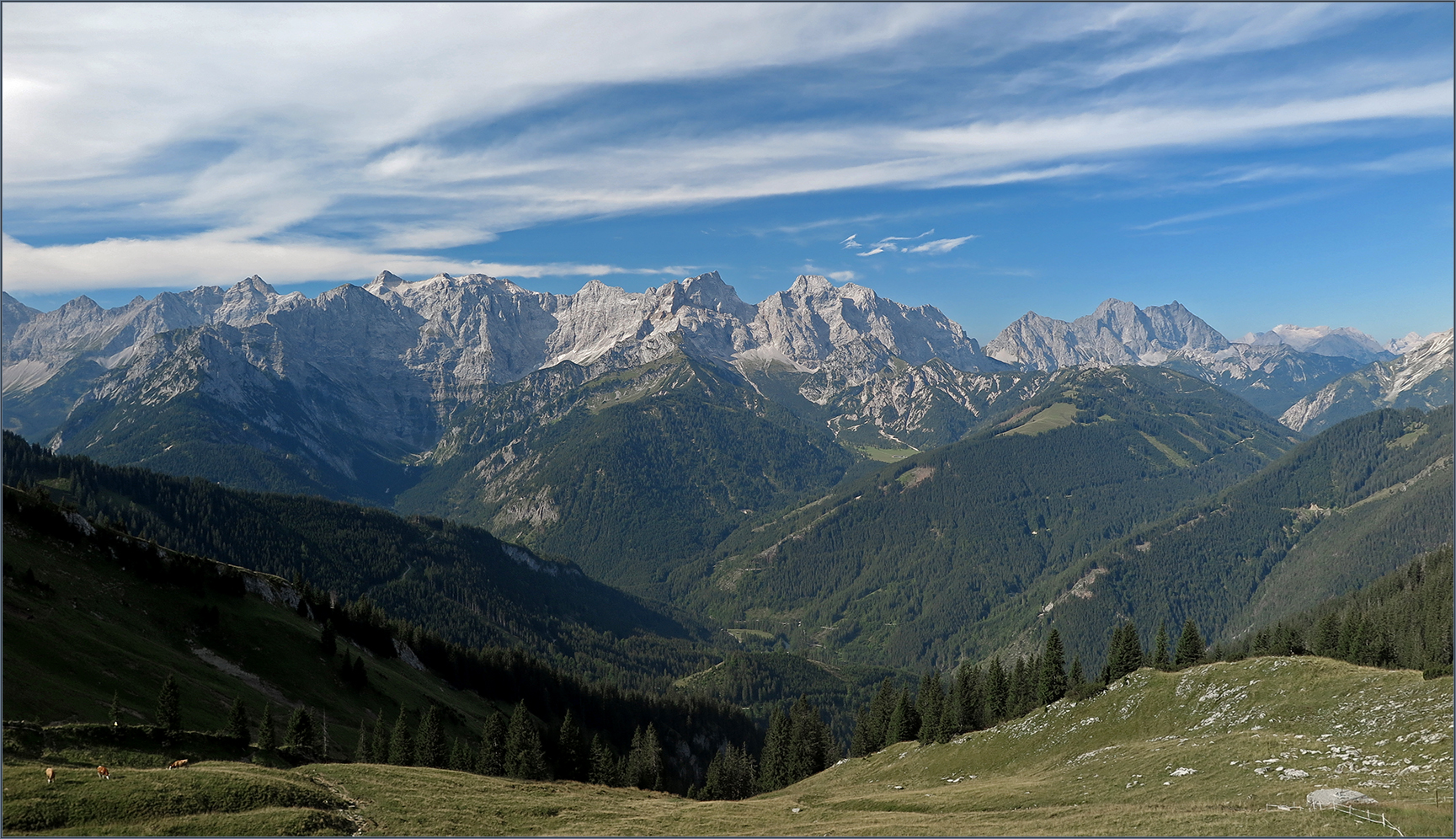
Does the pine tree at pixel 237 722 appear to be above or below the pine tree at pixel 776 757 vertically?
above

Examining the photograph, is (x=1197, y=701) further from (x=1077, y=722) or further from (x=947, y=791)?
(x=947, y=791)

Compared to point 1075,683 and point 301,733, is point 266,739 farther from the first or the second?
point 1075,683

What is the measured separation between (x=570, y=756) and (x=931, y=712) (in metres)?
55.9

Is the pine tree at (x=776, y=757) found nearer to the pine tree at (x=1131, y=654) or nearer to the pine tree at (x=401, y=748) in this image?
the pine tree at (x=1131, y=654)

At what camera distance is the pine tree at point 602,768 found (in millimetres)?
116250

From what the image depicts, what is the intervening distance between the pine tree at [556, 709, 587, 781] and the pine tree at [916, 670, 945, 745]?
174ft

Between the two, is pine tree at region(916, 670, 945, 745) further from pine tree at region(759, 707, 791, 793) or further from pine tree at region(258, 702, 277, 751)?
pine tree at region(258, 702, 277, 751)

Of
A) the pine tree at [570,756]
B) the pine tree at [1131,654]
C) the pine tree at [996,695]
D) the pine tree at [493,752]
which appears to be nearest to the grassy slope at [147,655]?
the pine tree at [493,752]

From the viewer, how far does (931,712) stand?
4584 inches

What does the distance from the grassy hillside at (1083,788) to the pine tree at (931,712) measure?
701 inches

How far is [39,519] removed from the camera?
114 metres

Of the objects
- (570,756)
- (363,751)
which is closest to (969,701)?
(570,756)

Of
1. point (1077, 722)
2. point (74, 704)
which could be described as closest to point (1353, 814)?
point (1077, 722)

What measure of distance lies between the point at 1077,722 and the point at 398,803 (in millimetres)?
78325
